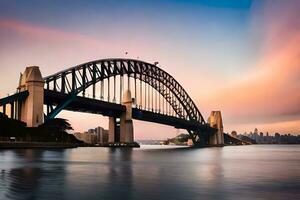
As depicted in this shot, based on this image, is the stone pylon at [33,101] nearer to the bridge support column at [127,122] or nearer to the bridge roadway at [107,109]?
the bridge roadway at [107,109]

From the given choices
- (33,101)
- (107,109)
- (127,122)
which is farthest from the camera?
(127,122)

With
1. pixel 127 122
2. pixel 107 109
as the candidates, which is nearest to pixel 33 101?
pixel 107 109

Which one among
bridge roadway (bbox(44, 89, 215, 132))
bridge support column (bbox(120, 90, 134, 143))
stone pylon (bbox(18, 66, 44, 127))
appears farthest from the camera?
bridge support column (bbox(120, 90, 134, 143))

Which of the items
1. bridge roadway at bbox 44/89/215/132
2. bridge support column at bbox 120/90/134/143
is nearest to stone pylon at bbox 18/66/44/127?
bridge roadway at bbox 44/89/215/132

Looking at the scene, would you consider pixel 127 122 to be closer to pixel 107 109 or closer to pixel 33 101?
pixel 107 109

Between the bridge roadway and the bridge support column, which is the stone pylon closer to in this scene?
the bridge roadway

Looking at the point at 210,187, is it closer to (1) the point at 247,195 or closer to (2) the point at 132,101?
(1) the point at 247,195
